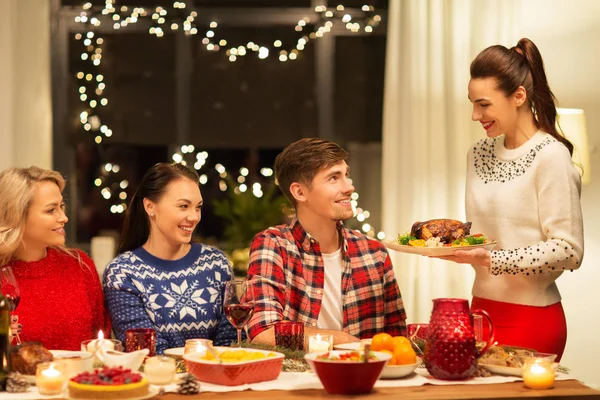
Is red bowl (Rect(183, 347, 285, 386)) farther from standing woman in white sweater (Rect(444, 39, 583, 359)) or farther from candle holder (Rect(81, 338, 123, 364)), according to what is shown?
standing woman in white sweater (Rect(444, 39, 583, 359))

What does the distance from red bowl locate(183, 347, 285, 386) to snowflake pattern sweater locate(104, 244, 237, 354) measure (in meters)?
0.73

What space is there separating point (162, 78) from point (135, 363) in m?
4.14

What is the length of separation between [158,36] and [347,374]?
14.3ft

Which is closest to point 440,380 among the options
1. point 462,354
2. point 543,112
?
point 462,354

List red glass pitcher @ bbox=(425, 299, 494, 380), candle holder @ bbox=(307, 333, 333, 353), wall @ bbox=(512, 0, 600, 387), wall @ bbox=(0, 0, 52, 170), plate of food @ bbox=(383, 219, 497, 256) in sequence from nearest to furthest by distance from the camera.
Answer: red glass pitcher @ bbox=(425, 299, 494, 380), candle holder @ bbox=(307, 333, 333, 353), plate of food @ bbox=(383, 219, 497, 256), wall @ bbox=(512, 0, 600, 387), wall @ bbox=(0, 0, 52, 170)

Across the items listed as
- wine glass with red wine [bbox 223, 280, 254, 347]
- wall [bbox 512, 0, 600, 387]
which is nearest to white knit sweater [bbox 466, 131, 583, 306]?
wine glass with red wine [bbox 223, 280, 254, 347]

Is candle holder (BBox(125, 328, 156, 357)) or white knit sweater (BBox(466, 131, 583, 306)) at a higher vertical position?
white knit sweater (BBox(466, 131, 583, 306))

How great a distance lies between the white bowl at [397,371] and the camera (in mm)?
2234

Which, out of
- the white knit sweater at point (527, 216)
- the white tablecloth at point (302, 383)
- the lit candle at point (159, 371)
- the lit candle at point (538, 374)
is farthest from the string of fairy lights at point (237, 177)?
the lit candle at point (159, 371)

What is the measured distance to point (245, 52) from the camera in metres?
6.14

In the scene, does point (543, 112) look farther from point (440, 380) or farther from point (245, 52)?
point (245, 52)

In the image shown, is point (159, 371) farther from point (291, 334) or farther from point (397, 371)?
point (397, 371)

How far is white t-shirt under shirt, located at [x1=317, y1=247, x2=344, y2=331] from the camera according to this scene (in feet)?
10.1

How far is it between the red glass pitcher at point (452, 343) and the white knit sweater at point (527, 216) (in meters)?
0.69
